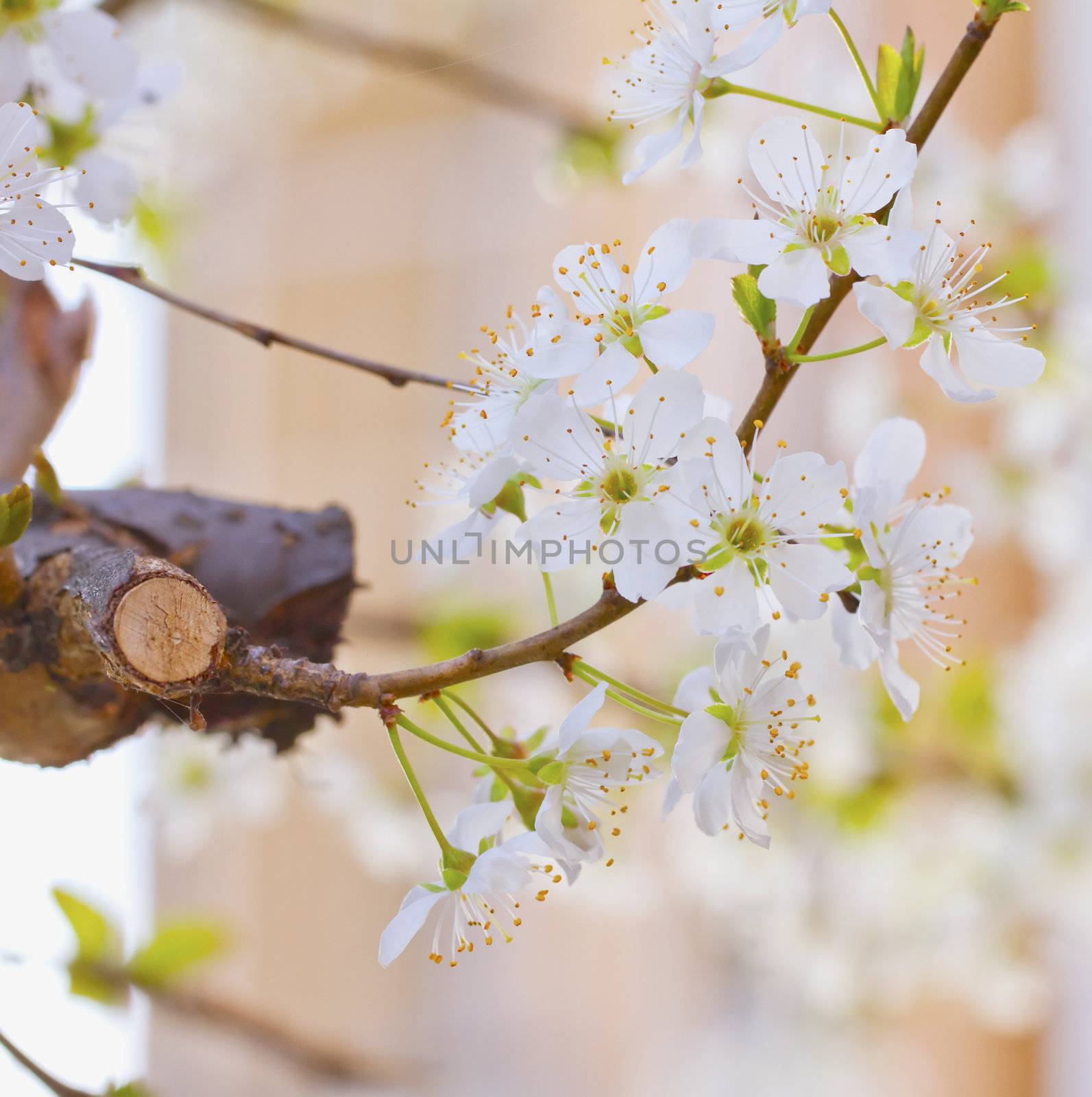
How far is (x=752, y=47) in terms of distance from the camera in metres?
0.28

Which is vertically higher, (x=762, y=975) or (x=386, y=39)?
(x=386, y=39)

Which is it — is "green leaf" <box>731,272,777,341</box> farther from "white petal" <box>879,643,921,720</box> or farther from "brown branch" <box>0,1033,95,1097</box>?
"brown branch" <box>0,1033,95,1097</box>

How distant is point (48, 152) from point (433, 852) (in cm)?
81

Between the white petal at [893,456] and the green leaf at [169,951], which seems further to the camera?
the green leaf at [169,951]

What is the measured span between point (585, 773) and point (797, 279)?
0.42 ft

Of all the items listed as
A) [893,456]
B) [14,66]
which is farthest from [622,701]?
[14,66]

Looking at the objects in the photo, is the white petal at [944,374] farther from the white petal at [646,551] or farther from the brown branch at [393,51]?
the brown branch at [393,51]

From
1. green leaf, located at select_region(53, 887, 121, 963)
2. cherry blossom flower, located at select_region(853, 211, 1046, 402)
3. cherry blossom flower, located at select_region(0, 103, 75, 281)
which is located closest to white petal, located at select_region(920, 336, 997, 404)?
cherry blossom flower, located at select_region(853, 211, 1046, 402)

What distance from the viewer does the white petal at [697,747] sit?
0.25m

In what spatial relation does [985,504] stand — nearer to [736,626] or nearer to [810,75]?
[810,75]

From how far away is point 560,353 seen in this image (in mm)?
258

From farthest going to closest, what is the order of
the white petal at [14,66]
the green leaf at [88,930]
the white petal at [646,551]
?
the green leaf at [88,930]
the white petal at [14,66]
the white petal at [646,551]

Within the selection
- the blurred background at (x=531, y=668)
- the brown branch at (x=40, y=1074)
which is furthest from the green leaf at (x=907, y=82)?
the brown branch at (x=40, y=1074)

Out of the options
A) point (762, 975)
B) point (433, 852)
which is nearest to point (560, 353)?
point (433, 852)
